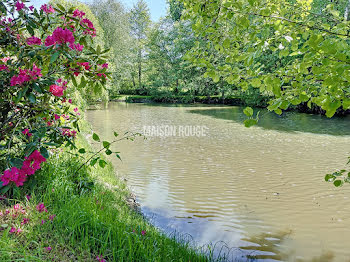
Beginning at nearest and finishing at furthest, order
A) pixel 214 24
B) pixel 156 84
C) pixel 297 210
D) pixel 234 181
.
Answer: pixel 214 24, pixel 297 210, pixel 234 181, pixel 156 84

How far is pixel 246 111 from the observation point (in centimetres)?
169

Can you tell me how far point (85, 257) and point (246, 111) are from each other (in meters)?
1.73

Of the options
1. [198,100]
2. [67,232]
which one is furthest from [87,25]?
[198,100]

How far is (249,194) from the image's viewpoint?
191 inches

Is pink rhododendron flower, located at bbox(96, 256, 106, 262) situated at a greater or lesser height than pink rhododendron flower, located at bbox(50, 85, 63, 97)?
lesser

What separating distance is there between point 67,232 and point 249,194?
3510mm

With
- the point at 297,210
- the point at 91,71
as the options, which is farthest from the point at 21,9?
the point at 297,210

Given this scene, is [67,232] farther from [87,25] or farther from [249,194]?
[249,194]

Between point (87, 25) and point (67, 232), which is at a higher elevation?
point (87, 25)

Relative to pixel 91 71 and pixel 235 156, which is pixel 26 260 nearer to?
pixel 91 71

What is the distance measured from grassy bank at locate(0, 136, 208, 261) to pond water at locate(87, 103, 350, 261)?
43.2 inches

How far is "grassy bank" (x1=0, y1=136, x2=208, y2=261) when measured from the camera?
6.69 ft

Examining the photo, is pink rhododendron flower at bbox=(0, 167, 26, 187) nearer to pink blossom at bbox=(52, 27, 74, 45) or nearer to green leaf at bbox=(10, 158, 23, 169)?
green leaf at bbox=(10, 158, 23, 169)

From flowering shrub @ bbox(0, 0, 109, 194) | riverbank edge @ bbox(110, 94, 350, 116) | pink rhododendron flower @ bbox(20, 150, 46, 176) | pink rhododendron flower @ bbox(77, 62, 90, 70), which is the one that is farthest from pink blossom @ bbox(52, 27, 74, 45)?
riverbank edge @ bbox(110, 94, 350, 116)
